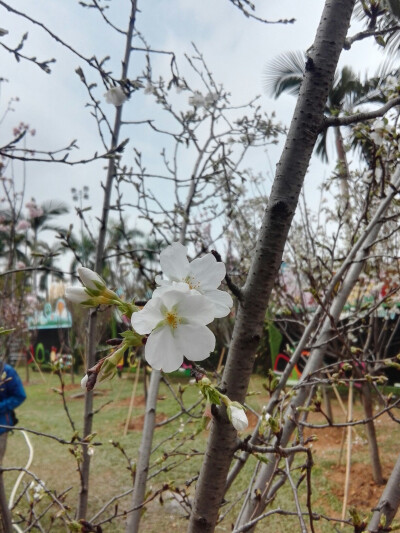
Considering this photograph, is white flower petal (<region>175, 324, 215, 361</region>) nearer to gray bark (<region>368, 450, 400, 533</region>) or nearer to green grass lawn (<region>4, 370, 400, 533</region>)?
gray bark (<region>368, 450, 400, 533</region>)

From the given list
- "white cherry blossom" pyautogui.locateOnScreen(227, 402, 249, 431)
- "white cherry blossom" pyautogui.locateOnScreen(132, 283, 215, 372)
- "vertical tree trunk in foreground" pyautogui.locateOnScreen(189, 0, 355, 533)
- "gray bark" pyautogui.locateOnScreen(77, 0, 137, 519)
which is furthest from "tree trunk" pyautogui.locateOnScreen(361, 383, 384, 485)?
"white cherry blossom" pyautogui.locateOnScreen(132, 283, 215, 372)

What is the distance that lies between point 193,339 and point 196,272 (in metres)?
0.14

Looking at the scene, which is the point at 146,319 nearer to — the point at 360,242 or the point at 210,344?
the point at 210,344

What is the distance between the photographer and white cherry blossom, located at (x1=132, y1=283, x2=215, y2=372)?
2.02ft

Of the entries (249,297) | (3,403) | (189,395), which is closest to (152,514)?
(3,403)

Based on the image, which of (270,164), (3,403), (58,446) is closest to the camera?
(3,403)

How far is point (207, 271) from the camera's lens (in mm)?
742

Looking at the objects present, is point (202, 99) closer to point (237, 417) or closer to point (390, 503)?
point (390, 503)

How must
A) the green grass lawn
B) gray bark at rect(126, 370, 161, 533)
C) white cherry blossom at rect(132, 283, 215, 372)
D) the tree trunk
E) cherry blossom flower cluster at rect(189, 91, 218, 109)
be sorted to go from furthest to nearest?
the tree trunk → the green grass lawn → cherry blossom flower cluster at rect(189, 91, 218, 109) → gray bark at rect(126, 370, 161, 533) → white cherry blossom at rect(132, 283, 215, 372)

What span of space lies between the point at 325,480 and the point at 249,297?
4533 mm

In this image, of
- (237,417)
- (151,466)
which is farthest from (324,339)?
(237,417)

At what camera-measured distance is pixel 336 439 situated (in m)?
5.87

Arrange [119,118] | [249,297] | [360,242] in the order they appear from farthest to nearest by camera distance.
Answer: [119,118]
[360,242]
[249,297]

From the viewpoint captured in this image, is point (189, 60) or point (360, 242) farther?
point (189, 60)
